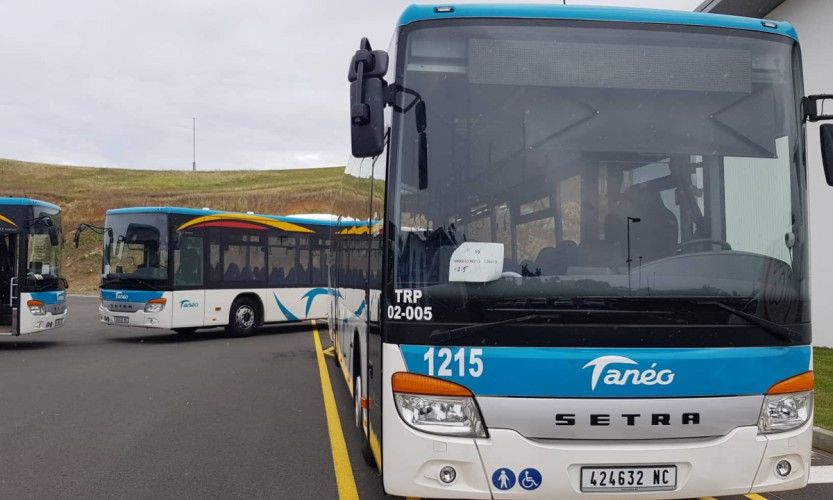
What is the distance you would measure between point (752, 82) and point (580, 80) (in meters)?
1.01

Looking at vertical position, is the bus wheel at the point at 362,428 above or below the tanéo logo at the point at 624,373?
below

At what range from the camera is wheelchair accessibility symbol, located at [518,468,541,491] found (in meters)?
4.15

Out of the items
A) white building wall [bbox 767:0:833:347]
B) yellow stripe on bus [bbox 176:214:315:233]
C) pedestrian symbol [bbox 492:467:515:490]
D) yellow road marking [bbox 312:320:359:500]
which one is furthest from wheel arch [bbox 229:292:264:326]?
pedestrian symbol [bbox 492:467:515:490]

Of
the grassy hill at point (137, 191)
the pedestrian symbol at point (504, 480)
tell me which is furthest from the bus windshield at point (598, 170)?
the grassy hill at point (137, 191)

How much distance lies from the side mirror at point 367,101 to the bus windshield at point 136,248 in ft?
43.8

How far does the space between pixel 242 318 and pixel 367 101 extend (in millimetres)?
14722

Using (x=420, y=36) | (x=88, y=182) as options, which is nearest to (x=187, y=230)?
(x=420, y=36)

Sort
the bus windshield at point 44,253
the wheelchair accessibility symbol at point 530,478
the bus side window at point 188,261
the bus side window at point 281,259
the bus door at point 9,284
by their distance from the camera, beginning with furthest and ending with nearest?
the bus side window at point 281,259, the bus side window at point 188,261, the bus windshield at point 44,253, the bus door at point 9,284, the wheelchair accessibility symbol at point 530,478

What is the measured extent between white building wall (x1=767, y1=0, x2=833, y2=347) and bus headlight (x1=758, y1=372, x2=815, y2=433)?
35.3 ft

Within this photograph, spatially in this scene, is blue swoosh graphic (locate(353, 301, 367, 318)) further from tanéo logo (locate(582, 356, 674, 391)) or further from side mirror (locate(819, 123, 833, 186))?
side mirror (locate(819, 123, 833, 186))

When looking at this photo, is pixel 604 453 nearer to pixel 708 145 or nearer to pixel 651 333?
pixel 651 333

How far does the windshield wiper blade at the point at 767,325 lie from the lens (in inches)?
170

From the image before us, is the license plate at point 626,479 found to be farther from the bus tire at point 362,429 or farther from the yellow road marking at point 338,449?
the bus tire at point 362,429

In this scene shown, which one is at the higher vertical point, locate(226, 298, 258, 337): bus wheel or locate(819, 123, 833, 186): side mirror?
locate(819, 123, 833, 186): side mirror
